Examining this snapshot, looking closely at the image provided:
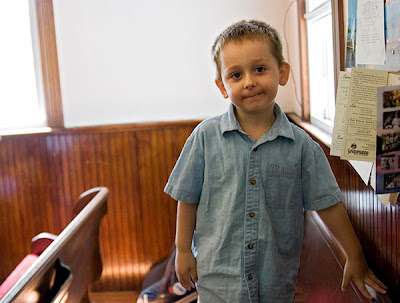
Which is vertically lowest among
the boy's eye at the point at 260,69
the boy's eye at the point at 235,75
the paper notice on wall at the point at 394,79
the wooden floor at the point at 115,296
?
the wooden floor at the point at 115,296

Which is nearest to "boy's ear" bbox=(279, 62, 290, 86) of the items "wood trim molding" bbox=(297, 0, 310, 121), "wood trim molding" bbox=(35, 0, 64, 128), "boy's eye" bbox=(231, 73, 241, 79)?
"boy's eye" bbox=(231, 73, 241, 79)

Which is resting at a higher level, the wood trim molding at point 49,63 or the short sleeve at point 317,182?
the wood trim molding at point 49,63

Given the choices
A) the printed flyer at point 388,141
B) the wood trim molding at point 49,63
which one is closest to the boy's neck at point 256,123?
the printed flyer at point 388,141

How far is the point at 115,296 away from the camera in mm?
3338

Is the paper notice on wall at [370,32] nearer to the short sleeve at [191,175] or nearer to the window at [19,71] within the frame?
the short sleeve at [191,175]

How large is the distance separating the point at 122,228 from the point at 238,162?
7.02ft

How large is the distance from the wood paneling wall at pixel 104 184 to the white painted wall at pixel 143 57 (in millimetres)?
134

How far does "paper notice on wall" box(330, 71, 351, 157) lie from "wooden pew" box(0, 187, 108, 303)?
87 cm

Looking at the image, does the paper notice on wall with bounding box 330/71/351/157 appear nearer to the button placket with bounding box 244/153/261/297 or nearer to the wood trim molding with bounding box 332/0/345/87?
the button placket with bounding box 244/153/261/297

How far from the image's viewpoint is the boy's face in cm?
123

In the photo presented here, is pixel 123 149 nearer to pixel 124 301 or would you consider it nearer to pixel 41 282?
pixel 124 301

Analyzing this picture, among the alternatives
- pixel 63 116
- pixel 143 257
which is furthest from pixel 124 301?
pixel 63 116

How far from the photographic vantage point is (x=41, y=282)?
1.55 metres

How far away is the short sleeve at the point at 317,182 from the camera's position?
1281mm
